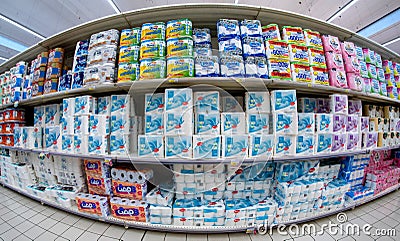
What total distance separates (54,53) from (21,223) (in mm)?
2054

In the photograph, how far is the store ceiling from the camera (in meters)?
3.14

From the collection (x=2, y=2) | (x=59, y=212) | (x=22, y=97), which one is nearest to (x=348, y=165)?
(x=59, y=212)

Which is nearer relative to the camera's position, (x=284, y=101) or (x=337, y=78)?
(x=284, y=101)

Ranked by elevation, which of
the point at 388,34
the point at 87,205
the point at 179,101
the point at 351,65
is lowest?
the point at 87,205

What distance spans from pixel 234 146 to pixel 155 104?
0.84m

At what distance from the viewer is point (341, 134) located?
1.50 metres

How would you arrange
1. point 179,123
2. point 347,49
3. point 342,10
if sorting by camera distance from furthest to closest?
1. point 342,10
2. point 347,49
3. point 179,123

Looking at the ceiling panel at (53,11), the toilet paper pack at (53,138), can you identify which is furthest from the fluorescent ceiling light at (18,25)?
the toilet paper pack at (53,138)

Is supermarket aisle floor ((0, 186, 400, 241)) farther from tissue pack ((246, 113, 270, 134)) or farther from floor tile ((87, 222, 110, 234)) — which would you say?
tissue pack ((246, 113, 270, 134))

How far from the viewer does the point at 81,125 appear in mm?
1447

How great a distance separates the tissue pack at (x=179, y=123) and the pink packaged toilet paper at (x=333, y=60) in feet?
5.58

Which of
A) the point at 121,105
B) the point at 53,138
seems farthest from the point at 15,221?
the point at 121,105

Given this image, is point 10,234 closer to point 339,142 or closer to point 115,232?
point 115,232

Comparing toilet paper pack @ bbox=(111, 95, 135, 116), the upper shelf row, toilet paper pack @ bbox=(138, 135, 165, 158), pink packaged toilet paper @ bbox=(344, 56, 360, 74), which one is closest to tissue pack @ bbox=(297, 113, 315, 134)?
pink packaged toilet paper @ bbox=(344, 56, 360, 74)
